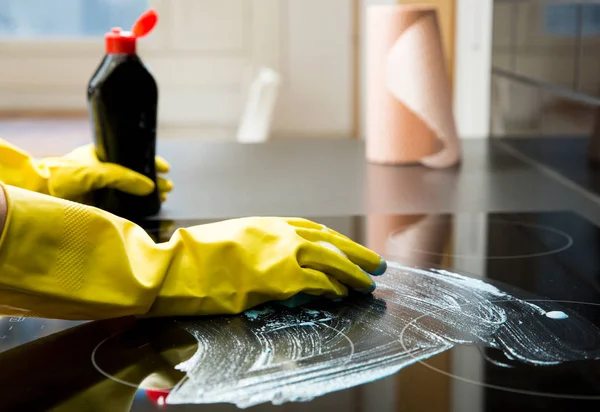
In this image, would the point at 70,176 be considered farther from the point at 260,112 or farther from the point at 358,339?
the point at 260,112

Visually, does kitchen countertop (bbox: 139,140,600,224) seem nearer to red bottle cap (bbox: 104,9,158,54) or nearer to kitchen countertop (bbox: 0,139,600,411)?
kitchen countertop (bbox: 0,139,600,411)

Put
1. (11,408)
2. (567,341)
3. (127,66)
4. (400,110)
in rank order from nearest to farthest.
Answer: (11,408) → (567,341) → (127,66) → (400,110)

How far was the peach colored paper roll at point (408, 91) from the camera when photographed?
1451 mm

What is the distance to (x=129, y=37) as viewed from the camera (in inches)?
41.5

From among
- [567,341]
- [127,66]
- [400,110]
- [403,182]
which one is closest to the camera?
[567,341]

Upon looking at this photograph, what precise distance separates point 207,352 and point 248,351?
0.11 feet

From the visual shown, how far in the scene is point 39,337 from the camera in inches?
26.8

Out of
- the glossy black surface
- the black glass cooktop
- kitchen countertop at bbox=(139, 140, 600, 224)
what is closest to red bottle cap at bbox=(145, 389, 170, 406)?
the black glass cooktop

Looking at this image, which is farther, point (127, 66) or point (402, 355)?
point (127, 66)

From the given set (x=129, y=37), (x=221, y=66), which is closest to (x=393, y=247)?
(x=129, y=37)

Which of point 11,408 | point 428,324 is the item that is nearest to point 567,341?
point 428,324

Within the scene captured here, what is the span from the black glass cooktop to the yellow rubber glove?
0.02m

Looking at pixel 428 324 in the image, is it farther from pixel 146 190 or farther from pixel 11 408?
pixel 146 190

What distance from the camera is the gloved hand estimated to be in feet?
3.57
